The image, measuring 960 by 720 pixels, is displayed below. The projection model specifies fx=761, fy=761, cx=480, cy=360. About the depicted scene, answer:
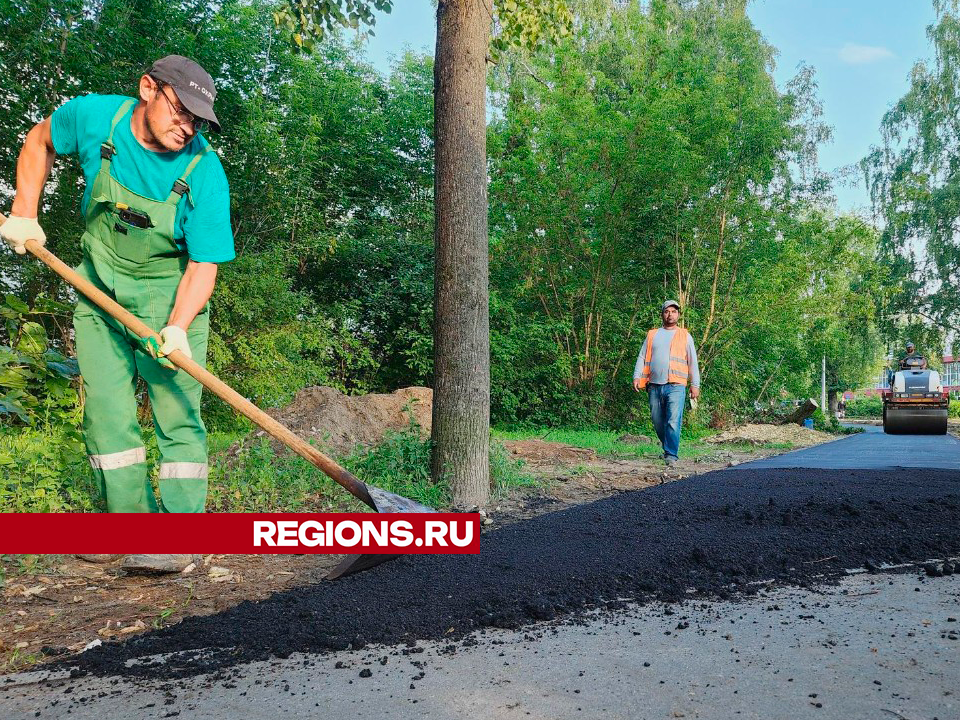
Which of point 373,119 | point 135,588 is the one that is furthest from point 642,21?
point 135,588

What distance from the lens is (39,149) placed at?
12.0 ft

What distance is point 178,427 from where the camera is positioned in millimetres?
3834

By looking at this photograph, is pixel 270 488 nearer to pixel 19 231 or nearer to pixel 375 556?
pixel 375 556

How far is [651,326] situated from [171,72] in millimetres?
12480

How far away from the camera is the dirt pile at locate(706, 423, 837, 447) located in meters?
13.1

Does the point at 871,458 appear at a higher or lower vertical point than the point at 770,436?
higher

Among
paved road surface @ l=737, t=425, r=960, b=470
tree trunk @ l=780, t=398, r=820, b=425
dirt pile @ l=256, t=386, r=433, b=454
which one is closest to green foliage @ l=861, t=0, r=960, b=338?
tree trunk @ l=780, t=398, r=820, b=425

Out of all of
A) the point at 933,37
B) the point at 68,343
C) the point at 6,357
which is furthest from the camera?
the point at 933,37

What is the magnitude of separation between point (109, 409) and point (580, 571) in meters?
2.37

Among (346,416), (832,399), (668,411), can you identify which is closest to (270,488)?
(346,416)

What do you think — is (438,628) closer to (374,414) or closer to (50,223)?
(374,414)

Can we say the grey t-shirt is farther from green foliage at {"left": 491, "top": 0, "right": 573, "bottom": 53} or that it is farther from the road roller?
the road roller

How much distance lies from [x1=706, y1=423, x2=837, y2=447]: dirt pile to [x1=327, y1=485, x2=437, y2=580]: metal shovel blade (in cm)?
998

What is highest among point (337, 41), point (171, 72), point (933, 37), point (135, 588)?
point (933, 37)
